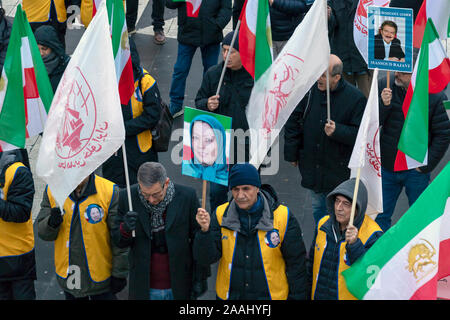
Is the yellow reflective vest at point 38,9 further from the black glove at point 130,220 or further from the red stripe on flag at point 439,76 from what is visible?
the red stripe on flag at point 439,76

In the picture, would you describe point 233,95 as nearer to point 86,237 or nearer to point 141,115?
Result: point 141,115

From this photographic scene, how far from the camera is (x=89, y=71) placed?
6516mm

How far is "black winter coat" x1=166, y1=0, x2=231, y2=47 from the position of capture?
1045cm

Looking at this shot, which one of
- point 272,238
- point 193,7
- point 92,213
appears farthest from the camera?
point 193,7

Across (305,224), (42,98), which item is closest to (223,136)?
(42,98)

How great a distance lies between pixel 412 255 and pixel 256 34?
287 centimetres

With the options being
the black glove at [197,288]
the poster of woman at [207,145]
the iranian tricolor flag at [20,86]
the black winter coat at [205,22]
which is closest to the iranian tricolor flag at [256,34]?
the poster of woman at [207,145]

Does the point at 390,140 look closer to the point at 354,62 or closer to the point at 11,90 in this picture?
the point at 354,62

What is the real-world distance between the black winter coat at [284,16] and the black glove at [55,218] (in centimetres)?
452

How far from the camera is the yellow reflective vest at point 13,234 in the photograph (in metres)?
6.94

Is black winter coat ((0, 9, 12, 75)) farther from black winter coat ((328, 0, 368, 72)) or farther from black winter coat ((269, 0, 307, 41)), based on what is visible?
black winter coat ((328, 0, 368, 72))

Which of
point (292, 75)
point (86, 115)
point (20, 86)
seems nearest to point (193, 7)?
point (292, 75)

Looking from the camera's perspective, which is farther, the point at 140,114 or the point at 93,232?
the point at 140,114

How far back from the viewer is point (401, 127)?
779 cm
